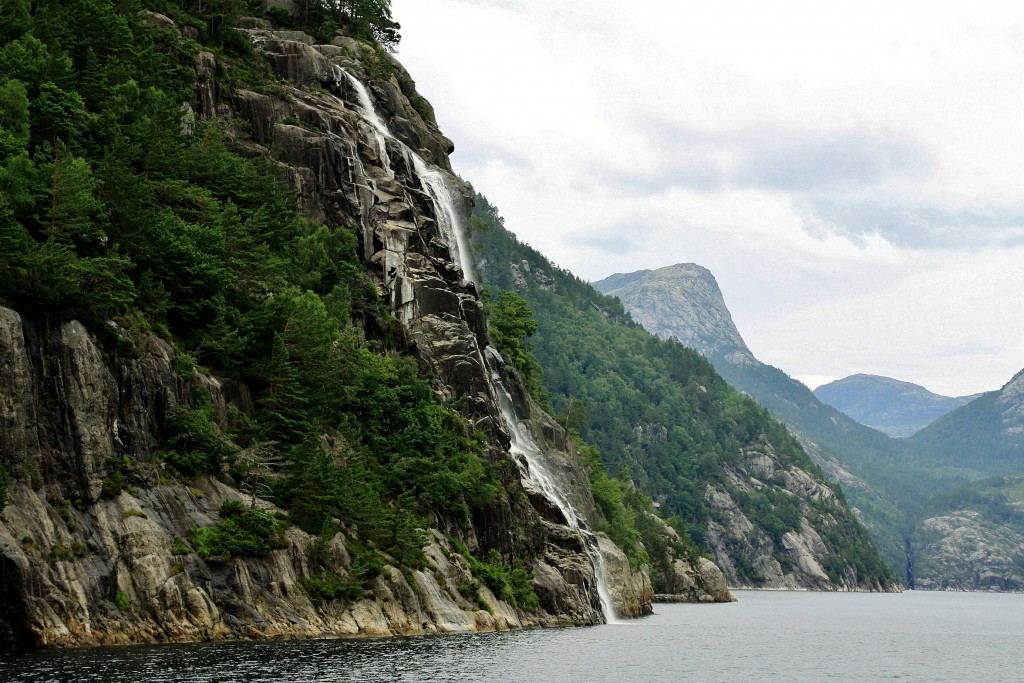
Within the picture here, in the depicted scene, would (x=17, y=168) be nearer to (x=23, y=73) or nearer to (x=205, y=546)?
(x=23, y=73)

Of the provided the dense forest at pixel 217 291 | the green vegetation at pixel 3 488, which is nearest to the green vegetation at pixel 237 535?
the dense forest at pixel 217 291

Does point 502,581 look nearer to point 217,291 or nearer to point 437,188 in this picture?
point 217,291

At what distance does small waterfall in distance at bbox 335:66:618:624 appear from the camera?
113m

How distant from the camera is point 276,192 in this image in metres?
95.3

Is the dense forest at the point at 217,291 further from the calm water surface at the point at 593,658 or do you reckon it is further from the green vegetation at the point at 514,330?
the green vegetation at the point at 514,330

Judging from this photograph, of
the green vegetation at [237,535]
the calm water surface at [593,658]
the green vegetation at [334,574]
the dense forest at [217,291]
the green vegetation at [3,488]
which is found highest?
the dense forest at [217,291]

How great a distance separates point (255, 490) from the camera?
70375 millimetres

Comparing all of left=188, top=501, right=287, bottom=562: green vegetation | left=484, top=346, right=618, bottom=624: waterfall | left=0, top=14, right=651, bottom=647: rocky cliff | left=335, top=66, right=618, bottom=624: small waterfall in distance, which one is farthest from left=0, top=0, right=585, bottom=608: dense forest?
left=335, top=66, right=618, bottom=624: small waterfall in distance

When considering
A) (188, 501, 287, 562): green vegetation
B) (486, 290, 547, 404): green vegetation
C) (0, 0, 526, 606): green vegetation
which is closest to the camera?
(188, 501, 287, 562): green vegetation

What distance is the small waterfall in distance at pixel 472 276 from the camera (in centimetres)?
11306

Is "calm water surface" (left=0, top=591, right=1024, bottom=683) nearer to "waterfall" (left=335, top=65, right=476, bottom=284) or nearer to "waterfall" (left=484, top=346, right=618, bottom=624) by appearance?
"waterfall" (left=484, top=346, right=618, bottom=624)

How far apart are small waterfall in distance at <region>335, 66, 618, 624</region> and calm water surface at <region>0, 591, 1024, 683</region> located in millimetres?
8817

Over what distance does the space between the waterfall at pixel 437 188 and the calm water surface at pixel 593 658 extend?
4294 centimetres

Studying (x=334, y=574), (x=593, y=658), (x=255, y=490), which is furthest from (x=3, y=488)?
(x=593, y=658)
